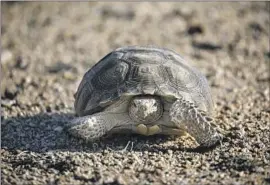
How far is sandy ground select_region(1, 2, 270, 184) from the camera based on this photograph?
11.9ft

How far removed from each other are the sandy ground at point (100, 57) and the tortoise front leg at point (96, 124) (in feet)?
0.33

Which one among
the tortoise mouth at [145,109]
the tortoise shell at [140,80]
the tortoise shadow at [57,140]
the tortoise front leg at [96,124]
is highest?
the tortoise shell at [140,80]

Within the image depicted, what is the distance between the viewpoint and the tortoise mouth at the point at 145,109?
3953 millimetres

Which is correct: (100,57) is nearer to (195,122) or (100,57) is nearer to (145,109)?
(145,109)

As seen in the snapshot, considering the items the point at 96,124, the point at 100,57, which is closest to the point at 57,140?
the point at 96,124

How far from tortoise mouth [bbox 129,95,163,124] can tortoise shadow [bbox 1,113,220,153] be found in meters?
0.21

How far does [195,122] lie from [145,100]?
0.45 m

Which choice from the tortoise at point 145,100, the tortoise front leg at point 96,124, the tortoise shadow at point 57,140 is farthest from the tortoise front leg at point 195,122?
the tortoise front leg at point 96,124

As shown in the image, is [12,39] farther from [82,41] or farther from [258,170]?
[258,170]

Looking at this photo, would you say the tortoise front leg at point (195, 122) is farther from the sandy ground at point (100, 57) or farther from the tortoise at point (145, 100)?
the sandy ground at point (100, 57)

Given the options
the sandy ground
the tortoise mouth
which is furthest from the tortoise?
the sandy ground

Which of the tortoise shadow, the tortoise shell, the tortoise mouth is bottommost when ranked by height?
the tortoise shadow

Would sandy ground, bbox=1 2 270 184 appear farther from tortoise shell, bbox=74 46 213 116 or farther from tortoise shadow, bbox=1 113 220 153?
tortoise shell, bbox=74 46 213 116

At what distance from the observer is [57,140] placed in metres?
4.27
